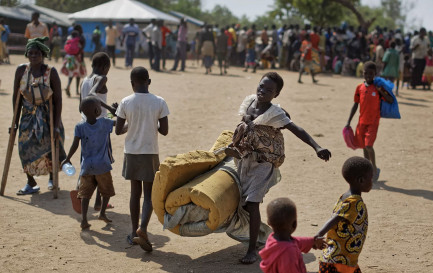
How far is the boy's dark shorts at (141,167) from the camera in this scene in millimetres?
5367

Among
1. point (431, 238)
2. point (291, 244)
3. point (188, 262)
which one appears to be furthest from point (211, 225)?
point (431, 238)

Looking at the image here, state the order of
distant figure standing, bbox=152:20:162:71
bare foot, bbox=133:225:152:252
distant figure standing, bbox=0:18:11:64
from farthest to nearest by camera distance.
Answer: distant figure standing, bbox=0:18:11:64
distant figure standing, bbox=152:20:162:71
bare foot, bbox=133:225:152:252

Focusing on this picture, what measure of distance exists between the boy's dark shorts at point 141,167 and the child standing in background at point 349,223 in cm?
189

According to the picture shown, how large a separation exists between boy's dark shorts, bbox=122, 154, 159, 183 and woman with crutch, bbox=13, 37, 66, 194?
83.9 inches

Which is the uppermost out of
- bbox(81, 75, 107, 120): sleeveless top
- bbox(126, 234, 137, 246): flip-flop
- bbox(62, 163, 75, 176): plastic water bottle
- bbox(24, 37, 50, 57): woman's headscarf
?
bbox(24, 37, 50, 57): woman's headscarf

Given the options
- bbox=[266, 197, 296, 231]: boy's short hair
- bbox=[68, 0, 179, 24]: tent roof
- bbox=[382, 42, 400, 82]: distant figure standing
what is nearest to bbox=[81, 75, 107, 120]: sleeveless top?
bbox=[266, 197, 296, 231]: boy's short hair

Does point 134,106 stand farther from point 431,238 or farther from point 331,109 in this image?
point 331,109

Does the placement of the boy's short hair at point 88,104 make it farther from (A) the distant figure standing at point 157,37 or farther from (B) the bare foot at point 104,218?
(A) the distant figure standing at point 157,37

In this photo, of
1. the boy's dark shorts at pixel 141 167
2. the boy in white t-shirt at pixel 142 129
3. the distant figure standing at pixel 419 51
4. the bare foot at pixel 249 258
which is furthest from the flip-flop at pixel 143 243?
the distant figure standing at pixel 419 51

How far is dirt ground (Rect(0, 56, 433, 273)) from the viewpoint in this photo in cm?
530

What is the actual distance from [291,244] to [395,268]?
6.59ft

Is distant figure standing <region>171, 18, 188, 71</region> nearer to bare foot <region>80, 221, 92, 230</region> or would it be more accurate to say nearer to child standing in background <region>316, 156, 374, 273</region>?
bare foot <region>80, 221, 92, 230</region>

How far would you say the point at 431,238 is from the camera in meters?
6.02

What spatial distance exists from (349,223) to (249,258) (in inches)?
53.6
